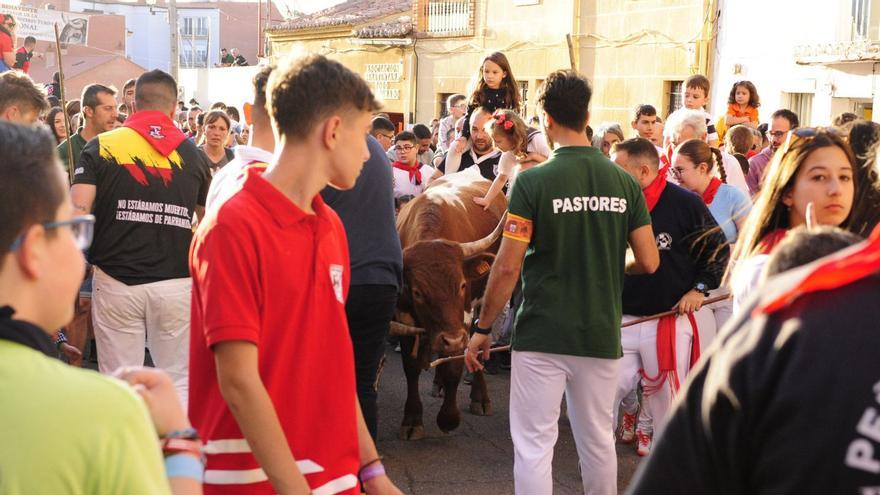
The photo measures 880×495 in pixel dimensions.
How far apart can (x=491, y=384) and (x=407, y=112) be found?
25249 mm

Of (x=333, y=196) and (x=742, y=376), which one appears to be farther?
(x=333, y=196)

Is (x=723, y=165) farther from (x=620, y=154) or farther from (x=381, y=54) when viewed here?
(x=381, y=54)

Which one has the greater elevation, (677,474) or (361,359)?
(677,474)

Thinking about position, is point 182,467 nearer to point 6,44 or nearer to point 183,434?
point 183,434

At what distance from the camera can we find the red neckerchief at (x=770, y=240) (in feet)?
13.2

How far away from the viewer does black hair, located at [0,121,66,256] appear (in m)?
1.91

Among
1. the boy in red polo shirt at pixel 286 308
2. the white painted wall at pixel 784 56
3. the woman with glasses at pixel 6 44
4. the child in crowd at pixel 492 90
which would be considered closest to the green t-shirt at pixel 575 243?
the boy in red polo shirt at pixel 286 308

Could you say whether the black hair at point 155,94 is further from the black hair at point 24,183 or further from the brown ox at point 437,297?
the black hair at point 24,183

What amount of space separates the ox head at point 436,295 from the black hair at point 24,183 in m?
5.73

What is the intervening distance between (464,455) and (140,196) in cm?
266

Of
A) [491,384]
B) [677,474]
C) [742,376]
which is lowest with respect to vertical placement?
[491,384]

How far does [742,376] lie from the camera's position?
5.56 feet

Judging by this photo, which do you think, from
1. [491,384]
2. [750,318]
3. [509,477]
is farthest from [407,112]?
[750,318]

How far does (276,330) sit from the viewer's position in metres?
3.01
